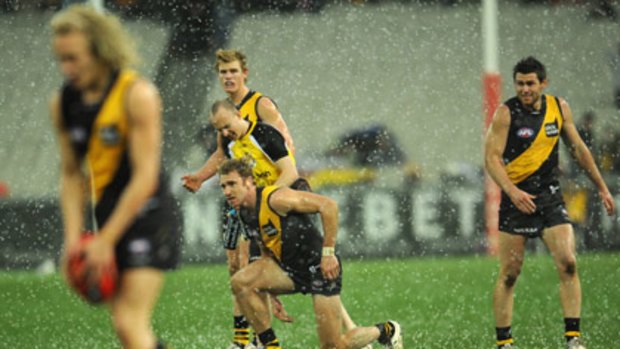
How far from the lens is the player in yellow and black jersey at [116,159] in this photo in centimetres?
579

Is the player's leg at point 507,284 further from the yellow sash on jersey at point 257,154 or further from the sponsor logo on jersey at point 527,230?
the yellow sash on jersey at point 257,154

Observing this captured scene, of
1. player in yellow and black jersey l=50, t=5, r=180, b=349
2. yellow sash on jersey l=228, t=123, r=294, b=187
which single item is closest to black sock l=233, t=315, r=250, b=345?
yellow sash on jersey l=228, t=123, r=294, b=187

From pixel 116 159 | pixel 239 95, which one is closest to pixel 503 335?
pixel 239 95

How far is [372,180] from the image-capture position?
23.2 meters

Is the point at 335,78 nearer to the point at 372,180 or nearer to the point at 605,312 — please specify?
the point at 372,180

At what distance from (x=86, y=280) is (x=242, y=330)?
A: 4.84 meters

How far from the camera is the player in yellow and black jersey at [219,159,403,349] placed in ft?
27.9

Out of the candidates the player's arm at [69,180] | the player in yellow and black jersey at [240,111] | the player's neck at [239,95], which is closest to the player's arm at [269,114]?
the player in yellow and black jersey at [240,111]

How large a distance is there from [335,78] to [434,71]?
213 cm

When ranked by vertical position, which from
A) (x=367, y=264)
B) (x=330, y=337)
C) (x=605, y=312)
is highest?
(x=330, y=337)

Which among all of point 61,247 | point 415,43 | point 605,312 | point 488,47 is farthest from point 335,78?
point 605,312

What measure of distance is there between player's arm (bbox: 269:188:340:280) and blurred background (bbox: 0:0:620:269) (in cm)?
1499

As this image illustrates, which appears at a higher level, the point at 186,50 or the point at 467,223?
the point at 186,50

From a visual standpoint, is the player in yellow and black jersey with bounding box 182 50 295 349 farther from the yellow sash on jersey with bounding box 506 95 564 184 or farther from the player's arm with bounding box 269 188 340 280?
the yellow sash on jersey with bounding box 506 95 564 184
